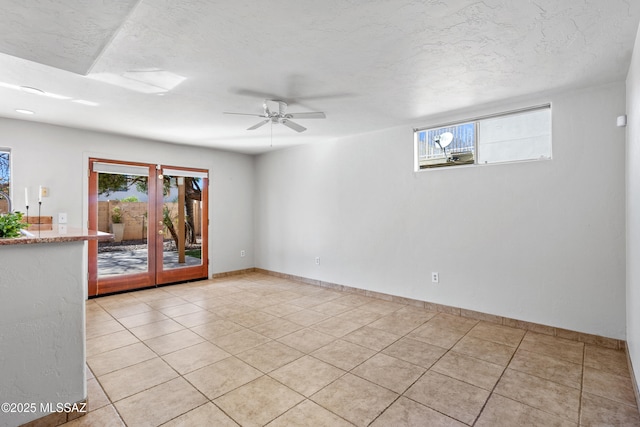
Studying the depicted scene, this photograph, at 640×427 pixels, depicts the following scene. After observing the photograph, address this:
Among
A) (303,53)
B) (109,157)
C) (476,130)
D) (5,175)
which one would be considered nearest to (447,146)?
(476,130)

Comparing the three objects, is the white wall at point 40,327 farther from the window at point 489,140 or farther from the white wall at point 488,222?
the window at point 489,140

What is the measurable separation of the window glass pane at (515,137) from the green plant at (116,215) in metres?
5.30

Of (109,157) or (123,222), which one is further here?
(123,222)

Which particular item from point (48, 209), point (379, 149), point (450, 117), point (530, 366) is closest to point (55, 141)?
point (48, 209)

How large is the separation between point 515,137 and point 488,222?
100 centimetres

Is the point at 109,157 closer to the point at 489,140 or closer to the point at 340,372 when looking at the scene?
the point at 340,372

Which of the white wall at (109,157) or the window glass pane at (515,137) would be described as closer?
the window glass pane at (515,137)

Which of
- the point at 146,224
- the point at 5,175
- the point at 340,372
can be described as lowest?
the point at 340,372

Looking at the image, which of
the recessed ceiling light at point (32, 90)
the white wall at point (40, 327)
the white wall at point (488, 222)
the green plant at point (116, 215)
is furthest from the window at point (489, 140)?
the green plant at point (116, 215)

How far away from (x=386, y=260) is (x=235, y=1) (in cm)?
370

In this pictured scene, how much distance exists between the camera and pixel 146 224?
17.4ft

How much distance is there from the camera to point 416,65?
8.57 feet

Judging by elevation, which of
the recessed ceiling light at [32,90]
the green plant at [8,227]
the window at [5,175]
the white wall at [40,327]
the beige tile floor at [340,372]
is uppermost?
the recessed ceiling light at [32,90]

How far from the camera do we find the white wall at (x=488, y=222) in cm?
300
